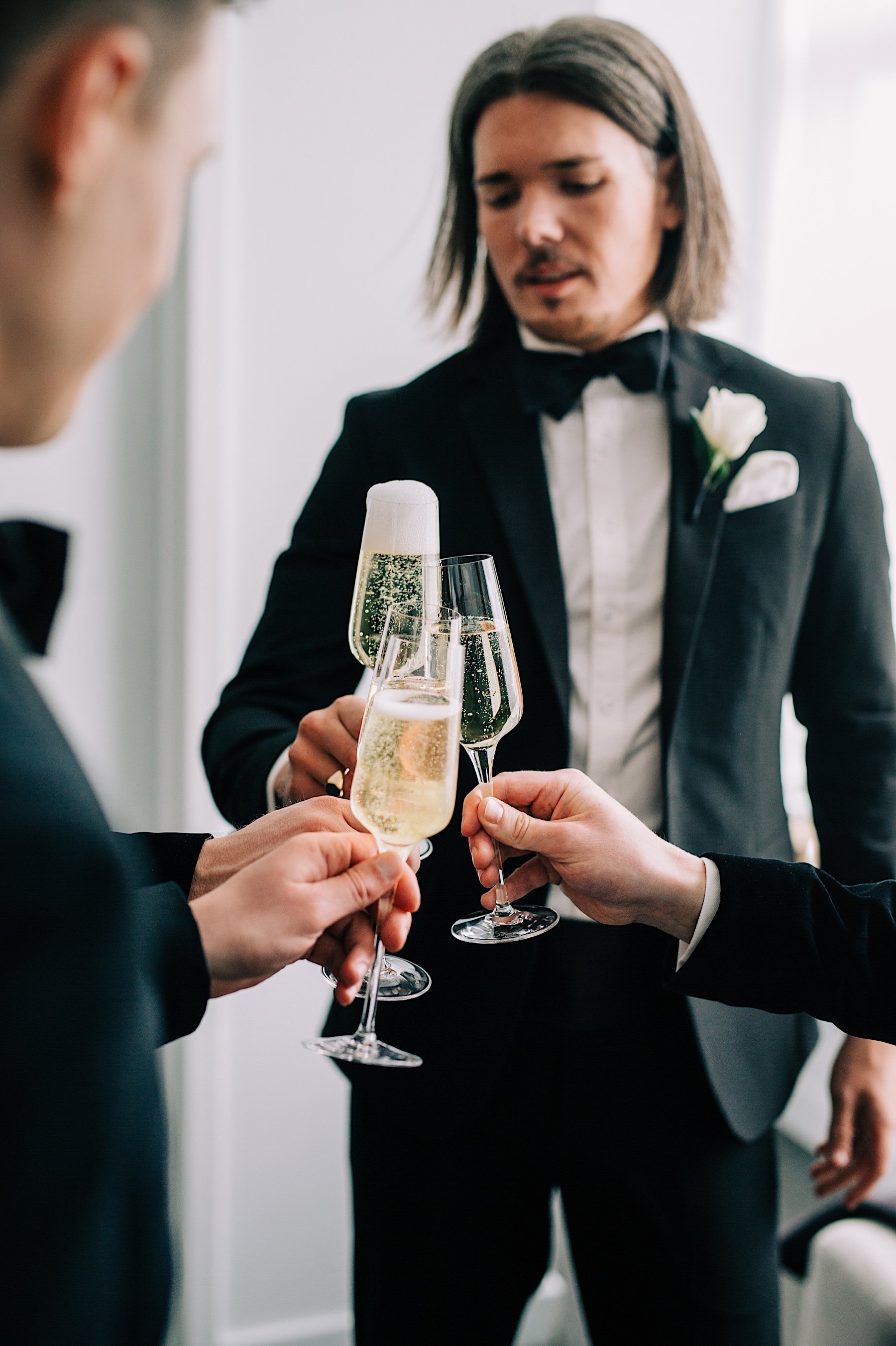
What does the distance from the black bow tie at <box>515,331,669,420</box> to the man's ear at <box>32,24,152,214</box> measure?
3.46 feet

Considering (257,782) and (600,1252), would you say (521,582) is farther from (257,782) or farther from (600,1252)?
(600,1252)

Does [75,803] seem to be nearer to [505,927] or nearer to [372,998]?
[372,998]

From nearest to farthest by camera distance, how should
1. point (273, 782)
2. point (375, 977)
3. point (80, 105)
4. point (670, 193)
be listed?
1. point (80, 105)
2. point (375, 977)
3. point (273, 782)
4. point (670, 193)

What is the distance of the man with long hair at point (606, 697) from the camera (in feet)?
5.33

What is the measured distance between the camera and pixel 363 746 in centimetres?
118

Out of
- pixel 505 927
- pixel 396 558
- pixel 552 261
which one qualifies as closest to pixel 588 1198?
pixel 505 927

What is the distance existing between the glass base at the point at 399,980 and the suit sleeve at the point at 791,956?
0.98ft

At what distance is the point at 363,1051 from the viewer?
4.08 feet

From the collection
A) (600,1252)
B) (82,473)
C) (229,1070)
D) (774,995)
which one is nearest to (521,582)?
(774,995)

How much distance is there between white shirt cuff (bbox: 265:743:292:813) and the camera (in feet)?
5.24

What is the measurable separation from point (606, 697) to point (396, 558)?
453 millimetres

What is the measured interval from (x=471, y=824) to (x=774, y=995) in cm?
39

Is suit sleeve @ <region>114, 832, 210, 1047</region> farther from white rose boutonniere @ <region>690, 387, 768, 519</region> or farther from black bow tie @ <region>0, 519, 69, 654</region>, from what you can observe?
white rose boutonniere @ <region>690, 387, 768, 519</region>

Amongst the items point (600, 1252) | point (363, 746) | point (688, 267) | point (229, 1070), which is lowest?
point (229, 1070)
